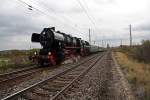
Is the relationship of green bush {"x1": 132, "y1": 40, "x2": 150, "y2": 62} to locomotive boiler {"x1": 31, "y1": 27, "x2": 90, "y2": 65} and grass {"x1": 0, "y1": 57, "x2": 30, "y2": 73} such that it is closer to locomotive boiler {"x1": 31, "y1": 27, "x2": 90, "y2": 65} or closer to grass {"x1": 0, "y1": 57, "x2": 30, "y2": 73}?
locomotive boiler {"x1": 31, "y1": 27, "x2": 90, "y2": 65}

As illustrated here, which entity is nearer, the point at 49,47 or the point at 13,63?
the point at 49,47

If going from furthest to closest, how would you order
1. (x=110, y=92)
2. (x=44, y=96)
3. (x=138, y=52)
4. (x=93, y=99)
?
(x=138, y=52), (x=110, y=92), (x=44, y=96), (x=93, y=99)

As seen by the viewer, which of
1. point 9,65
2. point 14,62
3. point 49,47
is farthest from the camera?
point 14,62

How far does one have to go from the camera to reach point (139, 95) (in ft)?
32.7

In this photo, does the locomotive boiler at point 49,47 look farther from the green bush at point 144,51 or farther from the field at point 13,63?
the green bush at point 144,51

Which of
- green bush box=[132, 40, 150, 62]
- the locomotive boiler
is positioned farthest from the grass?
green bush box=[132, 40, 150, 62]

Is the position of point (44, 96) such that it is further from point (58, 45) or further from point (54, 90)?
point (58, 45)

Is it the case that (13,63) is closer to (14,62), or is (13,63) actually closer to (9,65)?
(14,62)

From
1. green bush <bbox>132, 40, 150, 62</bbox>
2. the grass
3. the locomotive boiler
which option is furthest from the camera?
green bush <bbox>132, 40, 150, 62</bbox>

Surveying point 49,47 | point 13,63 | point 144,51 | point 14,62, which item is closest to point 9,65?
point 13,63

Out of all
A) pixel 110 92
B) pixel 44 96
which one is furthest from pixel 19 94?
pixel 110 92

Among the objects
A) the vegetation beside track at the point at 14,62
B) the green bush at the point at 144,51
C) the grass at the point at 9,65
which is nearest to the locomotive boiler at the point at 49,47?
the grass at the point at 9,65

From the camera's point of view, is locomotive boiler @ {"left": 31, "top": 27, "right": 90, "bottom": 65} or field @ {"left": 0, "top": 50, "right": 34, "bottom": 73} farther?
locomotive boiler @ {"left": 31, "top": 27, "right": 90, "bottom": 65}

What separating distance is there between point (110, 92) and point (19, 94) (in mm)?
3429
